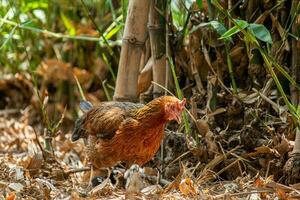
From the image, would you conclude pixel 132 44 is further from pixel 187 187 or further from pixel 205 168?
pixel 187 187

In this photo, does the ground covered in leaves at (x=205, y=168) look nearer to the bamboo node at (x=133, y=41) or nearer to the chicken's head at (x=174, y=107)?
the chicken's head at (x=174, y=107)

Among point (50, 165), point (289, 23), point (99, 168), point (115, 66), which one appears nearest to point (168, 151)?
point (99, 168)

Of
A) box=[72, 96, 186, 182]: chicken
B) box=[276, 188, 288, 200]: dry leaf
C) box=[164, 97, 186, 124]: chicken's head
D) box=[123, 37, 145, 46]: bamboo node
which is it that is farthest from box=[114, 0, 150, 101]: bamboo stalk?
box=[276, 188, 288, 200]: dry leaf

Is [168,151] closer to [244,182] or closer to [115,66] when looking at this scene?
[244,182]

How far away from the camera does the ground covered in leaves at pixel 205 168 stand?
7.94ft

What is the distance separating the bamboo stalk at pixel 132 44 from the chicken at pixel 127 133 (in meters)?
0.10

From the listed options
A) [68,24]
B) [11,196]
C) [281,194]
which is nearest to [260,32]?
[281,194]

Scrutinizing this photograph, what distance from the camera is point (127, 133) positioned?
292cm

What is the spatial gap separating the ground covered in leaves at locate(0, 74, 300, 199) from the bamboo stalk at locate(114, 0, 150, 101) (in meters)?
0.28

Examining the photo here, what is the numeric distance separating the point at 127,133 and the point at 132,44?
0.38 meters

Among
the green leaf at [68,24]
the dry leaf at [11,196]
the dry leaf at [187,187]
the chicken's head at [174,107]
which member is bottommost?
the dry leaf at [187,187]

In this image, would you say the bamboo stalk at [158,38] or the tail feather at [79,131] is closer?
the bamboo stalk at [158,38]

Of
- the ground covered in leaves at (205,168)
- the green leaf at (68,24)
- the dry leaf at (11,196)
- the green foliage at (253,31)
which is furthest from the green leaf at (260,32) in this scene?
the green leaf at (68,24)

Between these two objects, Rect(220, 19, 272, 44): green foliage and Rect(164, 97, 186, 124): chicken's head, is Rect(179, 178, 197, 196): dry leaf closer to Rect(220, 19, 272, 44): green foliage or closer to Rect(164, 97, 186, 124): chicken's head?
Rect(164, 97, 186, 124): chicken's head
